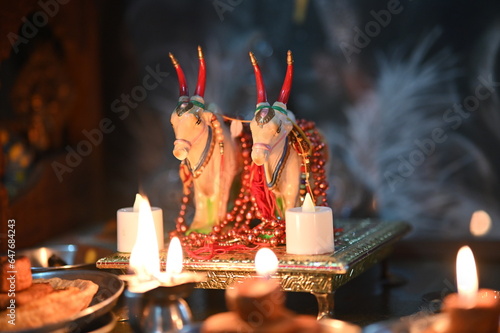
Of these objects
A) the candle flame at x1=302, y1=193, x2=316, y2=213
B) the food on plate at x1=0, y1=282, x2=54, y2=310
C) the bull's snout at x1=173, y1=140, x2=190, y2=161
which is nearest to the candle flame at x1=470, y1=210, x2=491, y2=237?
the candle flame at x1=302, y1=193, x2=316, y2=213

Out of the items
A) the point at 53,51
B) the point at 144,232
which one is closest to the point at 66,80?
the point at 53,51

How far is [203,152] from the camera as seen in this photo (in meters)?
1.33

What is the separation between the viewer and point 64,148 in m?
2.03

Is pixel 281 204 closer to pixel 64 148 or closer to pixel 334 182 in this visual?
pixel 334 182

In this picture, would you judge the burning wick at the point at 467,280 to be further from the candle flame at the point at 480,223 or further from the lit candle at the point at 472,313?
the candle flame at the point at 480,223

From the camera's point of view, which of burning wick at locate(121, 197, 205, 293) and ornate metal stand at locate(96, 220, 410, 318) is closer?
burning wick at locate(121, 197, 205, 293)

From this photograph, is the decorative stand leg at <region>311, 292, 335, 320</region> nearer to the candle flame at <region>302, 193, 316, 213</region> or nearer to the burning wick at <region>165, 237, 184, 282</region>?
the candle flame at <region>302, 193, 316, 213</region>

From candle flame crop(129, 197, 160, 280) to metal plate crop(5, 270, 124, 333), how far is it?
7cm

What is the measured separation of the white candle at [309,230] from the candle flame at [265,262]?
0.26 ft

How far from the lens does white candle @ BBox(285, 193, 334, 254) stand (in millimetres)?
1140

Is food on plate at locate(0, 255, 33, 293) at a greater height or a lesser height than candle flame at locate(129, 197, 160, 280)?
lesser

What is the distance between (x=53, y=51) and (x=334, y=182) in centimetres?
92

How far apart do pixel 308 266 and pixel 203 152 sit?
35 centimetres

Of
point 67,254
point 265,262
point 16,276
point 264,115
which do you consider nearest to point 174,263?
point 265,262
